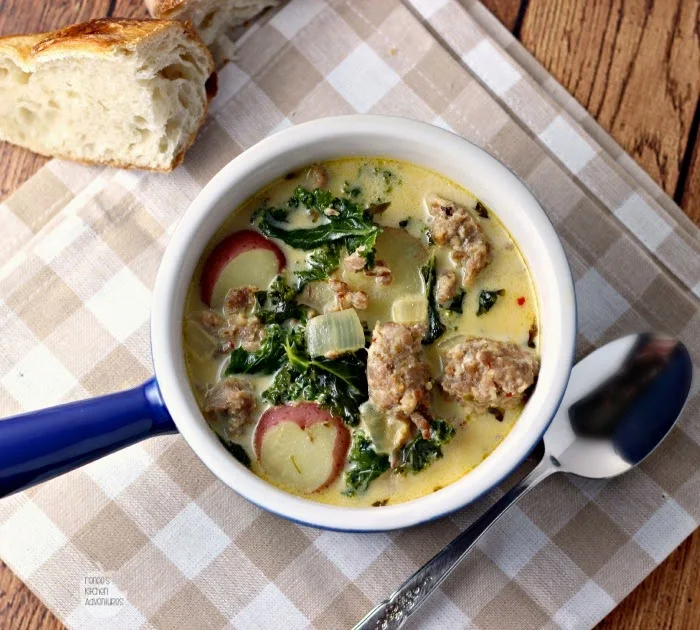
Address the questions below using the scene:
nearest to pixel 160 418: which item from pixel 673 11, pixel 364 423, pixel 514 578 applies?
pixel 364 423

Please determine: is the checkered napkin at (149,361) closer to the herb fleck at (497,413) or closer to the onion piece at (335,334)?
the herb fleck at (497,413)

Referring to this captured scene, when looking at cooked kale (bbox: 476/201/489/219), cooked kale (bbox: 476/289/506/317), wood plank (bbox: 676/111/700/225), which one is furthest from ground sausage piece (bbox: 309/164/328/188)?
wood plank (bbox: 676/111/700/225)

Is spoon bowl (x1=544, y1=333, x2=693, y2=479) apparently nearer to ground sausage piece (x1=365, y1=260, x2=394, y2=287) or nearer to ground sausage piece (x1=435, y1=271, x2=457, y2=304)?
ground sausage piece (x1=435, y1=271, x2=457, y2=304)

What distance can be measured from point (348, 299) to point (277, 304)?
0.67 feet

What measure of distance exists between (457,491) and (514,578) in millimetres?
636

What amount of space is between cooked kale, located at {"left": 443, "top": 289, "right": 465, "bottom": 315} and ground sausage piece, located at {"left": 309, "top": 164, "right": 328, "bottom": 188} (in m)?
0.50

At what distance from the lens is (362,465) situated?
7.17 feet

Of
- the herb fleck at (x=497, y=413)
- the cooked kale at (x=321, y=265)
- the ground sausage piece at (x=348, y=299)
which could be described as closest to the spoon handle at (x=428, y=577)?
the herb fleck at (x=497, y=413)

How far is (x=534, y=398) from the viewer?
7.04ft

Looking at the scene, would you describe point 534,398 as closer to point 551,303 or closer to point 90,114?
point 551,303

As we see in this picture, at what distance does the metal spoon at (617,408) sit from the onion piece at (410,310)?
24.2 inches

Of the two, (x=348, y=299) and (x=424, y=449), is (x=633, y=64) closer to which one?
(x=348, y=299)

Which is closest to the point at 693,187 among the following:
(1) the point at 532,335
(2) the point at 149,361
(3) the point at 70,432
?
(1) the point at 532,335

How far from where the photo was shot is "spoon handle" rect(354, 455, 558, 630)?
95.0 inches
